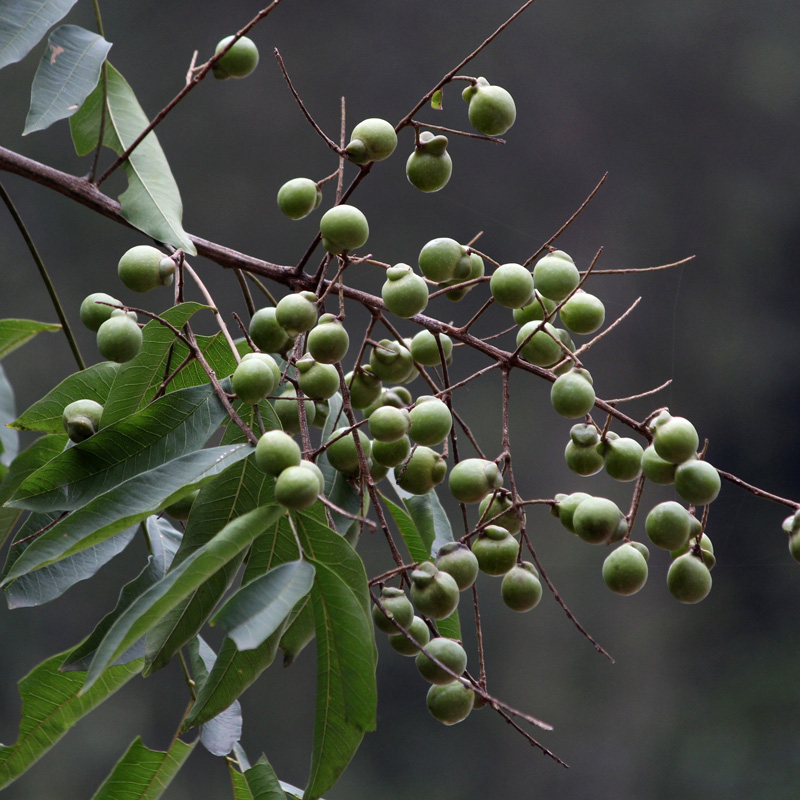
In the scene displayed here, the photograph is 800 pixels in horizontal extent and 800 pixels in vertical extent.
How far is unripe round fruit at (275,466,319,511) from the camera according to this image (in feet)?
1.35

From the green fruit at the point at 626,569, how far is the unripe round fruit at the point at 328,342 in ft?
0.64

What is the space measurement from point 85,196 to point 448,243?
0.23 m

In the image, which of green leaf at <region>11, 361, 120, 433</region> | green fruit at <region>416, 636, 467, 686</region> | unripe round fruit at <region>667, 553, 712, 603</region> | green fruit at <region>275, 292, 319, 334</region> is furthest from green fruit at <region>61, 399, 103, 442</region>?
unripe round fruit at <region>667, 553, 712, 603</region>

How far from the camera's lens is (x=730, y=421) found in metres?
3.93

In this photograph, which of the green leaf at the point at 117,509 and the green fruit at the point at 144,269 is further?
the green fruit at the point at 144,269

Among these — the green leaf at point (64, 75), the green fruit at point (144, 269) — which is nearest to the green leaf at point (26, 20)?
the green leaf at point (64, 75)

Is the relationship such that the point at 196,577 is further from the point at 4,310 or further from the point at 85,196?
the point at 4,310

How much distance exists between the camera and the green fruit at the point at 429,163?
0.58m

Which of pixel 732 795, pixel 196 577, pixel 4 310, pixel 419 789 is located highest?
pixel 196 577

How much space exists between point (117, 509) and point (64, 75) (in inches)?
12.8

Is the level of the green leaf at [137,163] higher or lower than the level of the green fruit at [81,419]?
higher

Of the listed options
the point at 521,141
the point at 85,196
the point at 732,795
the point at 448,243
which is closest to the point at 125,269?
the point at 85,196

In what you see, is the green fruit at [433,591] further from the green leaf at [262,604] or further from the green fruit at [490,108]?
the green fruit at [490,108]

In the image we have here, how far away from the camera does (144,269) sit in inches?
21.6
